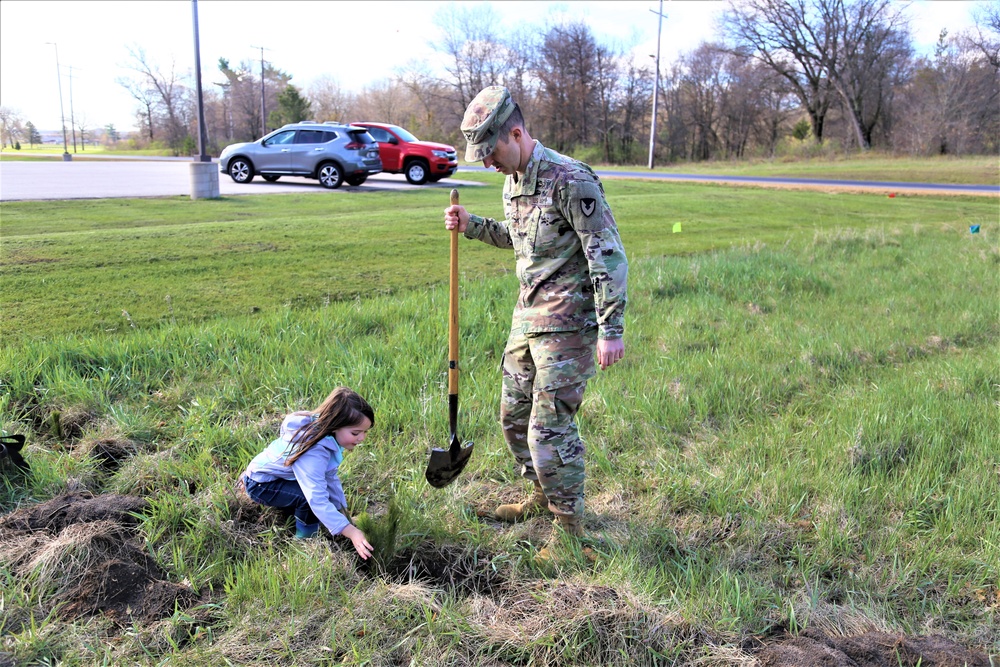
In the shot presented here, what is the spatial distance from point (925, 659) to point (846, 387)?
296cm

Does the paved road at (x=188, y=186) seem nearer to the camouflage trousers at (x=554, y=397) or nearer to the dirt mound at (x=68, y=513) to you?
the dirt mound at (x=68, y=513)

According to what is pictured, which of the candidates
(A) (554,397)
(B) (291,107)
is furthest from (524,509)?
(B) (291,107)

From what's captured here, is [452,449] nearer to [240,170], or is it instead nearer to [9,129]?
[240,170]

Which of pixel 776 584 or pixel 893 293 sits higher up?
pixel 893 293

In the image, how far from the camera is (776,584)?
316 centimetres

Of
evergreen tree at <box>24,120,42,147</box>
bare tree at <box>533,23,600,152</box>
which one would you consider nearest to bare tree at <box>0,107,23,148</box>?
evergreen tree at <box>24,120,42,147</box>

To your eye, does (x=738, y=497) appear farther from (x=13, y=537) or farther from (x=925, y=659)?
(x=13, y=537)

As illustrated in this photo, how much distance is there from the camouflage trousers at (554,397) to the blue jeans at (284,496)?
41.8 inches

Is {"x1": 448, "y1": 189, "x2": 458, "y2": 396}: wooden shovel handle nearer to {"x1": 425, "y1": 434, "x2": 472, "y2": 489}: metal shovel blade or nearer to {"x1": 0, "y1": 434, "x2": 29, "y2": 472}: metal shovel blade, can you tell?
{"x1": 425, "y1": 434, "x2": 472, "y2": 489}: metal shovel blade

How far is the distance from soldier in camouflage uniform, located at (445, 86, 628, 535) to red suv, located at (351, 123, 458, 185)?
57.0 ft

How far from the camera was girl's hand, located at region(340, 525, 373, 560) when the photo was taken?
120 inches

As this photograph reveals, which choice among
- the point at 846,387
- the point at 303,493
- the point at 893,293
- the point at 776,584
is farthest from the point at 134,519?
the point at 893,293

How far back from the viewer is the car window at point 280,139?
1812 cm

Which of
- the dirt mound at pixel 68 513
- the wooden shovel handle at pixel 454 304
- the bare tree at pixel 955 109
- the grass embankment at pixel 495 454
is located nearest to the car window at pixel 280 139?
the grass embankment at pixel 495 454
